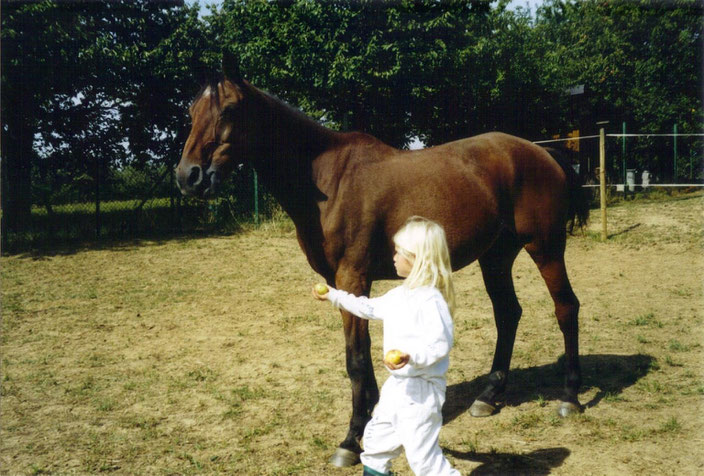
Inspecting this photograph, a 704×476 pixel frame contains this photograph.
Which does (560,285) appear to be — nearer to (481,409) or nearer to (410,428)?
(481,409)

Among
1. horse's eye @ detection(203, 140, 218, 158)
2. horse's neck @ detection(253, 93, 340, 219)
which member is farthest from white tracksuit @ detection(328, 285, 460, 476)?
horse's eye @ detection(203, 140, 218, 158)

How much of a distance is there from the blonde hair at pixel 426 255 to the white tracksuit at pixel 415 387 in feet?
0.19

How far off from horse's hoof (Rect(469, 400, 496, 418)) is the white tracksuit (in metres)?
1.55

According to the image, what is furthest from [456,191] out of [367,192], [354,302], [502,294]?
[354,302]

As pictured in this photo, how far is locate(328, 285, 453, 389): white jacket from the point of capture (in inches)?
103

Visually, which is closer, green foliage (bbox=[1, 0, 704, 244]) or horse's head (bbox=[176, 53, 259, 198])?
horse's head (bbox=[176, 53, 259, 198])

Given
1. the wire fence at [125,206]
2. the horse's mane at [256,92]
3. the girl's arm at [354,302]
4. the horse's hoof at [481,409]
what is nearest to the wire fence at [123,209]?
the wire fence at [125,206]

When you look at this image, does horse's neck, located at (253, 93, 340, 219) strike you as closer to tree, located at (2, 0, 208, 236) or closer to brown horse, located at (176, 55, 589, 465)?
brown horse, located at (176, 55, 589, 465)

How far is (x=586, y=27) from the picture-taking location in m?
36.1

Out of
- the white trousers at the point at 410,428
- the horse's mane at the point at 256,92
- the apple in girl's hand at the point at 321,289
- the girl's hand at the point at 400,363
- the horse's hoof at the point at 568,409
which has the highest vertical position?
the horse's mane at the point at 256,92

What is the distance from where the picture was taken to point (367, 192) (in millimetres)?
3840

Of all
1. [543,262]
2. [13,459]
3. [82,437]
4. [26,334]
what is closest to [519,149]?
[543,262]

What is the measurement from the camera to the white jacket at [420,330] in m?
2.61

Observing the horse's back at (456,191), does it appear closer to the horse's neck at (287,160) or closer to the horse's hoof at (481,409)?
the horse's neck at (287,160)
